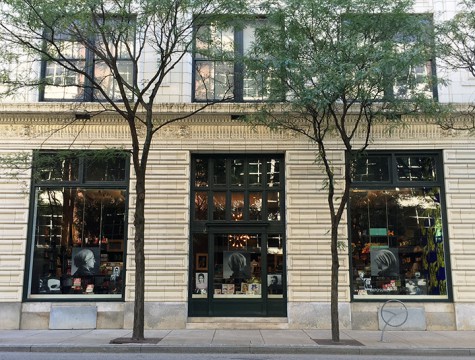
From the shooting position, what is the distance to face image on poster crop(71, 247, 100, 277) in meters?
14.5

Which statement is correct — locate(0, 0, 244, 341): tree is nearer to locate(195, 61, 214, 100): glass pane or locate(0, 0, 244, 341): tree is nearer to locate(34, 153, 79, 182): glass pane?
locate(195, 61, 214, 100): glass pane

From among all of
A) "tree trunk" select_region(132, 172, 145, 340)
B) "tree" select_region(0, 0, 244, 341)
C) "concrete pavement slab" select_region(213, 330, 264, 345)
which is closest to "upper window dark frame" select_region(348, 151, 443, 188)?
"concrete pavement slab" select_region(213, 330, 264, 345)

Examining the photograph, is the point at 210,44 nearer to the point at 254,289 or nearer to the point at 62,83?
the point at 62,83

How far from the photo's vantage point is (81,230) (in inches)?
581

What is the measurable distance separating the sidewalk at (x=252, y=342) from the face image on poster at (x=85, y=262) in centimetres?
186

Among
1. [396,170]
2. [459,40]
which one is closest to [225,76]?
[396,170]

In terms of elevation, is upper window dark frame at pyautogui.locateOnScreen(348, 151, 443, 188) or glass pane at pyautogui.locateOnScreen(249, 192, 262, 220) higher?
upper window dark frame at pyautogui.locateOnScreen(348, 151, 443, 188)

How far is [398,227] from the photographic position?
14758mm

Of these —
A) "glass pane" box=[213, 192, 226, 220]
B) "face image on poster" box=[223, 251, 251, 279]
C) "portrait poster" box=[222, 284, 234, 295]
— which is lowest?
"portrait poster" box=[222, 284, 234, 295]

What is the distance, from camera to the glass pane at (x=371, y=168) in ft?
49.3

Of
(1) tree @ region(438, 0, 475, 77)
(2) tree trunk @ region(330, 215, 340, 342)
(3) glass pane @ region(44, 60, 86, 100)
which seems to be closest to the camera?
(2) tree trunk @ region(330, 215, 340, 342)

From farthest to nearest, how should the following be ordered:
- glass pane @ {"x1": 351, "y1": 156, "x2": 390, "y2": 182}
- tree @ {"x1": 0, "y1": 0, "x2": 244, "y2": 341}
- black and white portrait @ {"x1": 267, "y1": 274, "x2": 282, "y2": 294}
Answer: glass pane @ {"x1": 351, "y1": 156, "x2": 390, "y2": 182} < black and white portrait @ {"x1": 267, "y1": 274, "x2": 282, "y2": 294} < tree @ {"x1": 0, "y1": 0, "x2": 244, "y2": 341}

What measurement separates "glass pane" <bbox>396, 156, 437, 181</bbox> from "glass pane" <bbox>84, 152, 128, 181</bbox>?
8.96 metres

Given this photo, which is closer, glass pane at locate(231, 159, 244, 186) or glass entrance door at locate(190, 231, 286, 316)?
glass entrance door at locate(190, 231, 286, 316)
